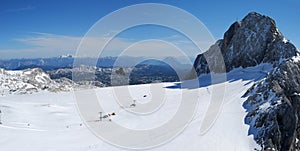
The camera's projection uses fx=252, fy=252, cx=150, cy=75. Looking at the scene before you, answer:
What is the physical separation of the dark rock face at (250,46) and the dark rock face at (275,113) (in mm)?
19259

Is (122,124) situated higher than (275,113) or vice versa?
(275,113)

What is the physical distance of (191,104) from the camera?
2998 centimetres

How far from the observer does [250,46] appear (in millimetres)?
51469

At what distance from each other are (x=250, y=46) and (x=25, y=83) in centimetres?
6702

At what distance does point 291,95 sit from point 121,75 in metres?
62.3

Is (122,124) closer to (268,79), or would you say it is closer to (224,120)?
(224,120)

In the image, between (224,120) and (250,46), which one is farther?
(250,46)

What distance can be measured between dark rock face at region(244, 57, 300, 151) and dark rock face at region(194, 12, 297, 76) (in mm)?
19259

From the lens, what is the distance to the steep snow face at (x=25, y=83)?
68.7 metres

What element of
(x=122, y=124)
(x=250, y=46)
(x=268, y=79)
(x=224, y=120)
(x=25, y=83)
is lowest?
(x=122, y=124)

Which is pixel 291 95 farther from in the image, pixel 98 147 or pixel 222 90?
pixel 98 147

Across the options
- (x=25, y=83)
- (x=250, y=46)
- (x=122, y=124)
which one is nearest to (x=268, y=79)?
(x=122, y=124)

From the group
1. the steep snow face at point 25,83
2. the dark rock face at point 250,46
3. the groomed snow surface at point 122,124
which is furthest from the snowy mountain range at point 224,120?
the steep snow face at point 25,83

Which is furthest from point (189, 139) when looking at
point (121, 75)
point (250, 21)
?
point (121, 75)
